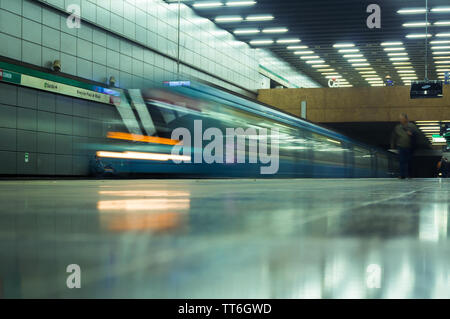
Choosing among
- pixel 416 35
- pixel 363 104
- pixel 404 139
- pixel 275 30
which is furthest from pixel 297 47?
pixel 404 139

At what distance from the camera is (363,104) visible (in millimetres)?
28062

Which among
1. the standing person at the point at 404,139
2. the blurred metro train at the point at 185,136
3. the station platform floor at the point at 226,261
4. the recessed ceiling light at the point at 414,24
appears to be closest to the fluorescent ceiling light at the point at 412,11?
the recessed ceiling light at the point at 414,24

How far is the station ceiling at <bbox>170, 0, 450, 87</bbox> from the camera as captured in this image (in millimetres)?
20688

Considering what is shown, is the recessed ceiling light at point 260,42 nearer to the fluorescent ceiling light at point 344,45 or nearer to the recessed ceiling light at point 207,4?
the fluorescent ceiling light at point 344,45

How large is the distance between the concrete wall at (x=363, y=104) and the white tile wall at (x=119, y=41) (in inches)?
178

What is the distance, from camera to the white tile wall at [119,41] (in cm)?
1503

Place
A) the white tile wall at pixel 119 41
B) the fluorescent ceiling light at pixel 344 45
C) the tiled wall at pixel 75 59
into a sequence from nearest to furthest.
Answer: the tiled wall at pixel 75 59 < the white tile wall at pixel 119 41 < the fluorescent ceiling light at pixel 344 45

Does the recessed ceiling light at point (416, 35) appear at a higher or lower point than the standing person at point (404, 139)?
higher

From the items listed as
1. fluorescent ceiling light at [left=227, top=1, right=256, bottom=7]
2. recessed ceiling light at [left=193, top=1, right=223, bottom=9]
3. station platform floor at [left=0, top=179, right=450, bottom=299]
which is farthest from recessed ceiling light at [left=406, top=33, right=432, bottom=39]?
station platform floor at [left=0, top=179, right=450, bottom=299]

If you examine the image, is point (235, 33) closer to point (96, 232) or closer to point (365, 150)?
point (365, 150)

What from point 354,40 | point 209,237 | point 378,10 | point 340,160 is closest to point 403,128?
point 340,160

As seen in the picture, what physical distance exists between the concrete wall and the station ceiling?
8.11ft

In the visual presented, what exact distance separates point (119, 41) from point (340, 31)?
37.2ft
